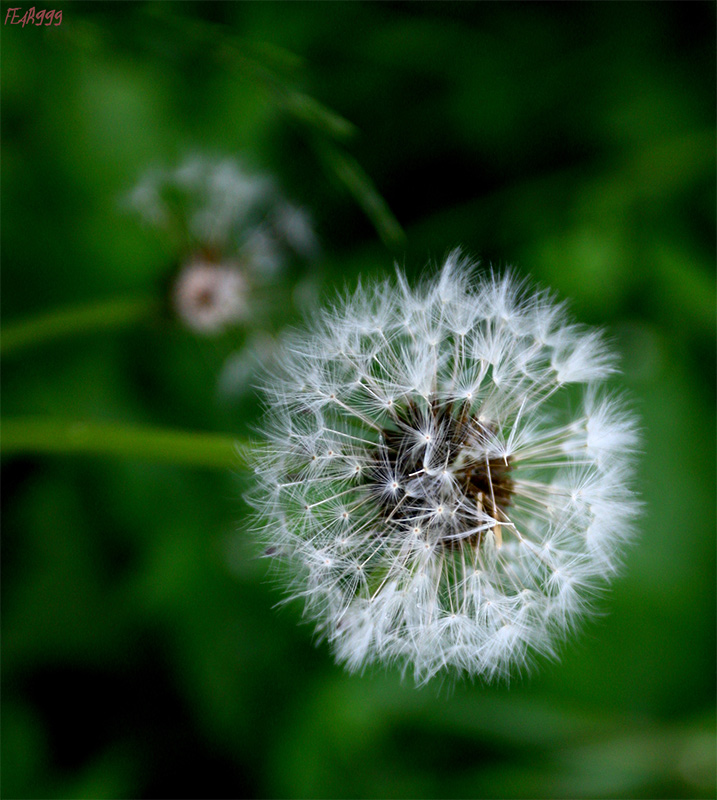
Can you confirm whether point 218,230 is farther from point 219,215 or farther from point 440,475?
point 440,475

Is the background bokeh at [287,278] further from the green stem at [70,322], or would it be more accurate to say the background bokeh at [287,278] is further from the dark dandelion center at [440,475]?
the dark dandelion center at [440,475]

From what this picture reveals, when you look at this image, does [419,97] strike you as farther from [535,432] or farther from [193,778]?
[193,778]

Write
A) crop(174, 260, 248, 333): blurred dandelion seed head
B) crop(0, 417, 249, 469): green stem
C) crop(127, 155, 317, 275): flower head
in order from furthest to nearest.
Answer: crop(127, 155, 317, 275): flower head, crop(174, 260, 248, 333): blurred dandelion seed head, crop(0, 417, 249, 469): green stem

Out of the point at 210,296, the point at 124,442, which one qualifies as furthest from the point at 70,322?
the point at 124,442

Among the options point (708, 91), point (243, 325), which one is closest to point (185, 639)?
point (243, 325)

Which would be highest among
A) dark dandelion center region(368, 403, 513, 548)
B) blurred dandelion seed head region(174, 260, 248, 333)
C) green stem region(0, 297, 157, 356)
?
blurred dandelion seed head region(174, 260, 248, 333)

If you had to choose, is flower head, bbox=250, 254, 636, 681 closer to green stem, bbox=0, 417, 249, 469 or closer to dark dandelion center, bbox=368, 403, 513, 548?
dark dandelion center, bbox=368, 403, 513, 548

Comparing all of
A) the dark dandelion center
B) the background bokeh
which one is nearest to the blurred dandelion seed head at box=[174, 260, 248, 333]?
the background bokeh
